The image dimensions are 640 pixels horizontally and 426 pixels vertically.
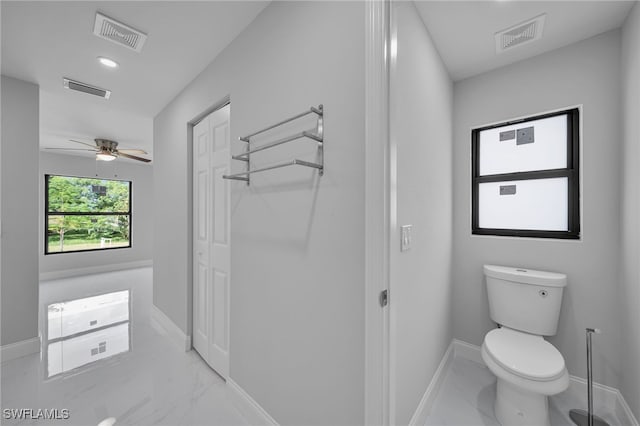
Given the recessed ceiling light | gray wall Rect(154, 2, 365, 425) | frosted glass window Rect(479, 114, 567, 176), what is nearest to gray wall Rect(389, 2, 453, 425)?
gray wall Rect(154, 2, 365, 425)

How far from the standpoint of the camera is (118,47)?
1913mm

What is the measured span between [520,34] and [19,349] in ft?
15.3

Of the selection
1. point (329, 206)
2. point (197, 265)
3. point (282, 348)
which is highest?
point (329, 206)

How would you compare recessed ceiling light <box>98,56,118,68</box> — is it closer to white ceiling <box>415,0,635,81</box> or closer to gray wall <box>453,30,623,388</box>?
white ceiling <box>415,0,635,81</box>

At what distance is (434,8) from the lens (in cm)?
147

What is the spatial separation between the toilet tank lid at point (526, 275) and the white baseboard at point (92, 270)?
22.3 ft

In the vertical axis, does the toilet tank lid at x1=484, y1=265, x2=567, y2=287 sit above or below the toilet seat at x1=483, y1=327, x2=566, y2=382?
above

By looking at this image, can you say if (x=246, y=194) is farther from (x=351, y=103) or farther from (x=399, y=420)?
(x=399, y=420)

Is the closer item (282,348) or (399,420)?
(399,420)

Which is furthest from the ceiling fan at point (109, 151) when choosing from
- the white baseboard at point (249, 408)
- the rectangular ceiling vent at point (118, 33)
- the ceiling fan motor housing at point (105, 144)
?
the white baseboard at point (249, 408)

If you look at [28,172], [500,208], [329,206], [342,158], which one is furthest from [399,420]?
[28,172]

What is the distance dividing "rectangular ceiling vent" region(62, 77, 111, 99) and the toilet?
386 centimetres

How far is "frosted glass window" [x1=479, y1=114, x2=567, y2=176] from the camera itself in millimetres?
1901

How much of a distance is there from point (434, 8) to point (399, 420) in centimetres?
221
